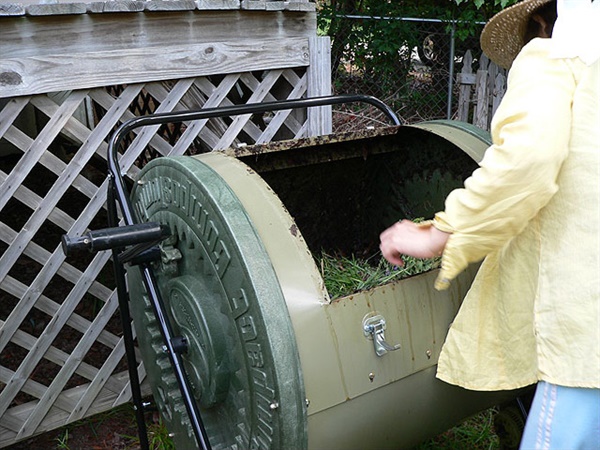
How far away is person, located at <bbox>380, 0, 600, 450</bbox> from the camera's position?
124 centimetres

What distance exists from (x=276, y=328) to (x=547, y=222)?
2.02 feet

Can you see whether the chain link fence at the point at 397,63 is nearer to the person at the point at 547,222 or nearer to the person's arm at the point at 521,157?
the person at the point at 547,222

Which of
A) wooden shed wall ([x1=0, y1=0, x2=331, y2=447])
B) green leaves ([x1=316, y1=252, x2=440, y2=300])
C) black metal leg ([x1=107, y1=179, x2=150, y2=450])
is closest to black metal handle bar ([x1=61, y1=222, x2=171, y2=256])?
black metal leg ([x1=107, y1=179, x2=150, y2=450])

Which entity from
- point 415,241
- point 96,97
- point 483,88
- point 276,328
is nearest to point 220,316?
point 276,328

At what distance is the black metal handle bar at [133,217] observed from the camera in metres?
1.77

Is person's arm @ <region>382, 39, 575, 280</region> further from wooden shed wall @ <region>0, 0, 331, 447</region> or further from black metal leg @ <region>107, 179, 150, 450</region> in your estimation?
wooden shed wall @ <region>0, 0, 331, 447</region>

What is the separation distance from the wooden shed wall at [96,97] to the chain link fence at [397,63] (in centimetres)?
312

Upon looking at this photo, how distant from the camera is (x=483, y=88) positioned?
223 inches

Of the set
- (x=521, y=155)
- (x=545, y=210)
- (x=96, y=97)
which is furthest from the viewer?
(x=96, y=97)

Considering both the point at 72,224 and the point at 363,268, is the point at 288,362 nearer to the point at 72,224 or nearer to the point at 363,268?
the point at 363,268

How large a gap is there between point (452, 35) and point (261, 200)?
4757mm

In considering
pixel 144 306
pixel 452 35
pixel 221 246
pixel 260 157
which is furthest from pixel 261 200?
pixel 452 35

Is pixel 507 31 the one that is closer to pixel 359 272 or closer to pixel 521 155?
pixel 521 155

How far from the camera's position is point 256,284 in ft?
4.99
